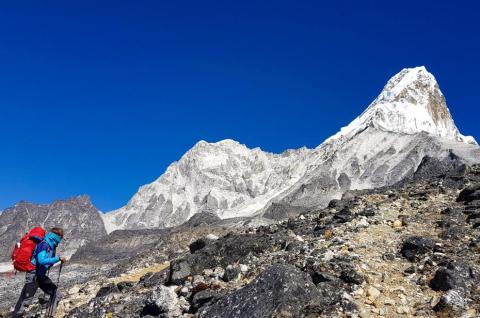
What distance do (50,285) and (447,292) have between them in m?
10.9

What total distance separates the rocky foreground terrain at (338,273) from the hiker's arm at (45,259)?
295cm

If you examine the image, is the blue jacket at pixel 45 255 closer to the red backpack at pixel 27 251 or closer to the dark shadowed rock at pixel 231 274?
the red backpack at pixel 27 251

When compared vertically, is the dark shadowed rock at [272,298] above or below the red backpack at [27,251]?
below

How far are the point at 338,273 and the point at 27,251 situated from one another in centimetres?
898

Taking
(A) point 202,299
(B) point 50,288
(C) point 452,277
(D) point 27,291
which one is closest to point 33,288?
(D) point 27,291

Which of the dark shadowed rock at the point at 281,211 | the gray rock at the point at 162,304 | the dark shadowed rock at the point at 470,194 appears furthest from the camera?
the dark shadowed rock at the point at 281,211

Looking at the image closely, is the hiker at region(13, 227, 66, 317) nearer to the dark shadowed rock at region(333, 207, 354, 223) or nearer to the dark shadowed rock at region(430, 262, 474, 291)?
the dark shadowed rock at region(430, 262, 474, 291)

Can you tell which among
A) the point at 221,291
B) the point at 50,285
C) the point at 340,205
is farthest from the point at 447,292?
the point at 340,205

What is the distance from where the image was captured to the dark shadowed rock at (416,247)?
15984 mm

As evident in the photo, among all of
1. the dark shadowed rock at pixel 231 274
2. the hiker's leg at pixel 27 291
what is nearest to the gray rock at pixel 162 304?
the dark shadowed rock at pixel 231 274

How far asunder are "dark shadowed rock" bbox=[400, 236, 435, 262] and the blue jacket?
34.8ft

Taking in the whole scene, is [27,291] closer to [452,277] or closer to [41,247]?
[41,247]

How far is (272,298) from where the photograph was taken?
41.4ft

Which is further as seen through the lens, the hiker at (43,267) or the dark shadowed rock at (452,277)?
the hiker at (43,267)
